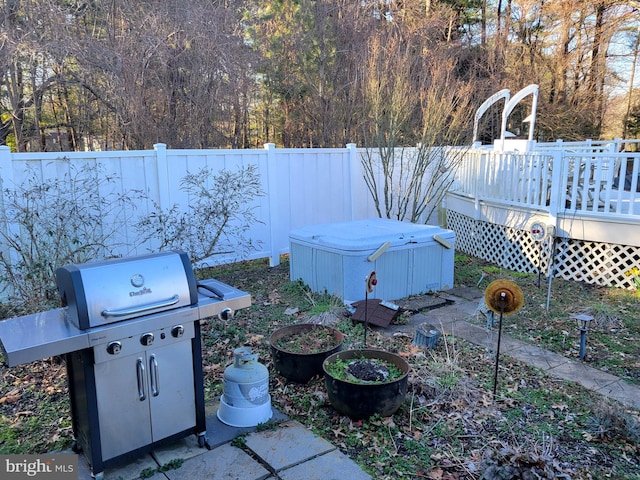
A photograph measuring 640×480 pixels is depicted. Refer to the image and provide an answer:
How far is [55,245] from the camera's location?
4617mm

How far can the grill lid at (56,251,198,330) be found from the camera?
7.44 feet

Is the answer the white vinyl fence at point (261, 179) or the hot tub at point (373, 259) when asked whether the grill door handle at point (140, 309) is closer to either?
the hot tub at point (373, 259)

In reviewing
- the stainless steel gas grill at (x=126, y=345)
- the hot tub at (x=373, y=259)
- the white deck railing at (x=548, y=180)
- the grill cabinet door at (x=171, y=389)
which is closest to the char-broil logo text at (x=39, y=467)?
the stainless steel gas grill at (x=126, y=345)

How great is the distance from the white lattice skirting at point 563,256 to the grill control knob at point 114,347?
501cm

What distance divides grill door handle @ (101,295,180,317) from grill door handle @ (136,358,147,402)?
0.28 m

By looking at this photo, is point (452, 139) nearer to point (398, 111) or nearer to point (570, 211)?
point (398, 111)

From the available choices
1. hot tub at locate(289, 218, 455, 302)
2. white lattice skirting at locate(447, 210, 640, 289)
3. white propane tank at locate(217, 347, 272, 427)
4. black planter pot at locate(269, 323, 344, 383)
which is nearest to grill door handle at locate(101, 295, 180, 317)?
white propane tank at locate(217, 347, 272, 427)

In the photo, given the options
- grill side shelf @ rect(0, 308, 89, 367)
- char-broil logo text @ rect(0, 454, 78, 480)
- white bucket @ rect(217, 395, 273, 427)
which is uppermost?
grill side shelf @ rect(0, 308, 89, 367)

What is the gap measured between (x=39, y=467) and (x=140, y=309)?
115 centimetres

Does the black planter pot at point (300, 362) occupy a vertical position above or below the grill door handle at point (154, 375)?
below

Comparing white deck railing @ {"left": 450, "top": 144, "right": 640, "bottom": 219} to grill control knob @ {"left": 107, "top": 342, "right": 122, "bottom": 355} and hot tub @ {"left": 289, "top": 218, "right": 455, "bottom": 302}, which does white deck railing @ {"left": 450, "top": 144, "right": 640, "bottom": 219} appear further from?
grill control knob @ {"left": 107, "top": 342, "right": 122, "bottom": 355}

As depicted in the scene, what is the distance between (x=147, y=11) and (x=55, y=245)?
17.1 ft

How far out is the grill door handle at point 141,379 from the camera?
2.45 meters

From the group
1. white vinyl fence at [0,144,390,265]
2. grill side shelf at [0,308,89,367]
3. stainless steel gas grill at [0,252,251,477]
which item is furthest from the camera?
white vinyl fence at [0,144,390,265]
